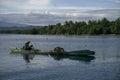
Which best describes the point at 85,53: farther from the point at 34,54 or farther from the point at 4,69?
the point at 4,69

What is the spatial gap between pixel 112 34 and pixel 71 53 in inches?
3853

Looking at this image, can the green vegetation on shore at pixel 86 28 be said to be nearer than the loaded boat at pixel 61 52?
No

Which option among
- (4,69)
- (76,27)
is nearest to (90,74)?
(4,69)

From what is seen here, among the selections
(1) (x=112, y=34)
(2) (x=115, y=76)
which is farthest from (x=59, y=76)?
(1) (x=112, y=34)

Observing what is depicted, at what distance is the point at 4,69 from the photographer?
30969mm

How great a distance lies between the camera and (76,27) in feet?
517

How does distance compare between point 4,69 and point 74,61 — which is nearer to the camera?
point 4,69

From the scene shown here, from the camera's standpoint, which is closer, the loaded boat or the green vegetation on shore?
the loaded boat

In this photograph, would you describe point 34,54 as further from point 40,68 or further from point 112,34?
point 112,34

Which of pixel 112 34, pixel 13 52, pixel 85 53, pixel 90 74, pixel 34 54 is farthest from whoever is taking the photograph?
pixel 112 34

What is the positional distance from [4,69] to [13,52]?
16.7 meters

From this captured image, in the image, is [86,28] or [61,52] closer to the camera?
[61,52]

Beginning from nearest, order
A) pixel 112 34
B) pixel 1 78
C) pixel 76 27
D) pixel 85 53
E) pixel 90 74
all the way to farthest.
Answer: pixel 1 78
pixel 90 74
pixel 85 53
pixel 112 34
pixel 76 27

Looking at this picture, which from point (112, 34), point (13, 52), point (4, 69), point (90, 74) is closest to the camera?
point (90, 74)
